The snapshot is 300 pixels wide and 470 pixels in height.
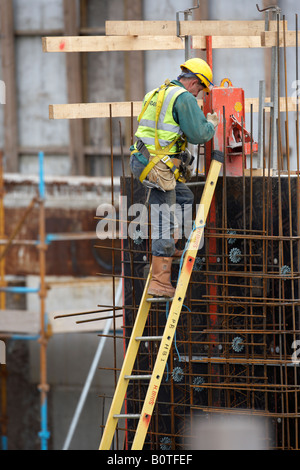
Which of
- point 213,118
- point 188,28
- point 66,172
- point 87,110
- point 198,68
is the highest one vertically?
point 66,172

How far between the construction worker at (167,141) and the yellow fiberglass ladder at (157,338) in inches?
10.0

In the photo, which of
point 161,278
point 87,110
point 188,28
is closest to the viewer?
point 161,278

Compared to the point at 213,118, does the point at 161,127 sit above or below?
below

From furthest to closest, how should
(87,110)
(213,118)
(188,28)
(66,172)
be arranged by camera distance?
(66,172) → (87,110) → (188,28) → (213,118)

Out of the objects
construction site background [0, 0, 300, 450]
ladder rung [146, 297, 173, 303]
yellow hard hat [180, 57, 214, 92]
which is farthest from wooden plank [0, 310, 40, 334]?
yellow hard hat [180, 57, 214, 92]

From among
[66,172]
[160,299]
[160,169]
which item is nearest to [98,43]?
[160,169]

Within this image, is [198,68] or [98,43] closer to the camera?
[198,68]

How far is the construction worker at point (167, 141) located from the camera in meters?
7.89

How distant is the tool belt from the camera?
26.6 ft

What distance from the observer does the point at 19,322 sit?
14.4 m

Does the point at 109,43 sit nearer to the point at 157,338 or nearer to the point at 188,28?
the point at 188,28

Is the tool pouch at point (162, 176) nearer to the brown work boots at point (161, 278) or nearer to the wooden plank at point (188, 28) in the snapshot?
the brown work boots at point (161, 278)

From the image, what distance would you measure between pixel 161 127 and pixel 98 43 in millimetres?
1728
